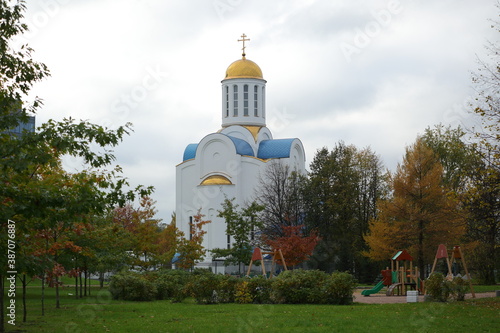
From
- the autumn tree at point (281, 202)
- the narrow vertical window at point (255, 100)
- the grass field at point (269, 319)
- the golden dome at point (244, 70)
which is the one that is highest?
the golden dome at point (244, 70)

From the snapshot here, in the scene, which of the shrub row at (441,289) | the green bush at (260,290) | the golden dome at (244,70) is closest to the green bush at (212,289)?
the green bush at (260,290)

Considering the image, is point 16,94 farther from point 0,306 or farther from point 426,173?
point 426,173

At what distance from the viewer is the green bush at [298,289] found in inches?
920

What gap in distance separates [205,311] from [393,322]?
6.66m

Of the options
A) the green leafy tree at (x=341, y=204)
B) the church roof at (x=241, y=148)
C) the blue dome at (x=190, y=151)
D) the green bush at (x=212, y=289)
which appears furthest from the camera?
the blue dome at (x=190, y=151)

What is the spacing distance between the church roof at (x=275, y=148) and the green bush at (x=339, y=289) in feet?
117

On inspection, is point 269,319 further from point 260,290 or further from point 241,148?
point 241,148

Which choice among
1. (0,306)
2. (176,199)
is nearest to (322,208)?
(176,199)

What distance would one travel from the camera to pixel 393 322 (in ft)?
51.4

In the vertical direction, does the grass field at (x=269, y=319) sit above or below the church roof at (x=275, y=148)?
below

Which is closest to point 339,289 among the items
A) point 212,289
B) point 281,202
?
point 212,289

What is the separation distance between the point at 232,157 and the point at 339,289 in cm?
3516

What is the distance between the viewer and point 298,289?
2366 centimetres

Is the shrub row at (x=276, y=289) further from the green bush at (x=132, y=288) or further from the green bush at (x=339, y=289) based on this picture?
the green bush at (x=132, y=288)
